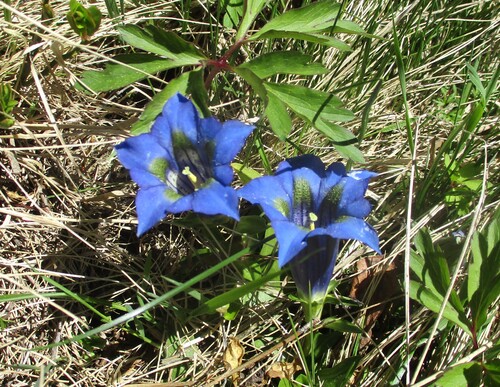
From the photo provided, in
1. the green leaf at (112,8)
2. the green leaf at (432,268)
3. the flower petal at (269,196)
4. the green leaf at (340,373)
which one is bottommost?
the green leaf at (340,373)

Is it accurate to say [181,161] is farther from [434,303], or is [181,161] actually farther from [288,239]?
[434,303]

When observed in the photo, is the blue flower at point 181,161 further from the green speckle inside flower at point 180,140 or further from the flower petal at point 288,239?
the flower petal at point 288,239

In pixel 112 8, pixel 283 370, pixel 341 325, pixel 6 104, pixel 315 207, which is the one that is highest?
pixel 112 8

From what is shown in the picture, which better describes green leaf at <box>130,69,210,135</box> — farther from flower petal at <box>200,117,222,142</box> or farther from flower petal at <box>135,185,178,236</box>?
flower petal at <box>135,185,178,236</box>

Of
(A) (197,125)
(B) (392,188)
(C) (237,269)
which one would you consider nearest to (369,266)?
(B) (392,188)

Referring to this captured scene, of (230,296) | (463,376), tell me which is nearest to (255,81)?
(230,296)

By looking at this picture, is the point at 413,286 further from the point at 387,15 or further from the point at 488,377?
the point at 387,15

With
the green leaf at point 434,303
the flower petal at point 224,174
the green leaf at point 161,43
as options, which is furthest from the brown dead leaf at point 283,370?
the green leaf at point 161,43
